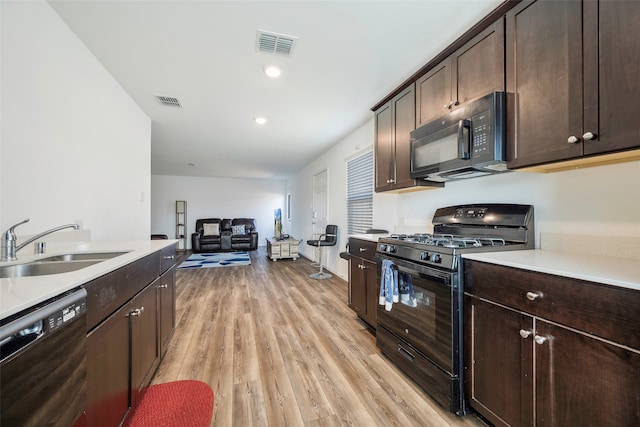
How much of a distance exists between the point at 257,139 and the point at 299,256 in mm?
3619

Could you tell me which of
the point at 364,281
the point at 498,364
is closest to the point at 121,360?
the point at 498,364

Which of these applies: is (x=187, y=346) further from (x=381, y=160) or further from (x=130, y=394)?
(x=381, y=160)

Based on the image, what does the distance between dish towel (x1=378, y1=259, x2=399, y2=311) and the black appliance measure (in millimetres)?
39

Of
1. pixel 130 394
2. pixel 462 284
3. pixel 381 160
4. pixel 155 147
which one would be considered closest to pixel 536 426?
pixel 462 284

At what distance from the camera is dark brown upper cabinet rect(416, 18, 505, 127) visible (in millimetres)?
1615

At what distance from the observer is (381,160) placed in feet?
9.47

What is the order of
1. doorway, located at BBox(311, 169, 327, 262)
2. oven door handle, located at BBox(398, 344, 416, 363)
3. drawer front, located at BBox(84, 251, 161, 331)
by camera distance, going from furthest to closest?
doorway, located at BBox(311, 169, 327, 262) → oven door handle, located at BBox(398, 344, 416, 363) → drawer front, located at BBox(84, 251, 161, 331)

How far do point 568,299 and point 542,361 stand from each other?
316 millimetres

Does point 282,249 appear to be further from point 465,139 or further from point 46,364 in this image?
point 46,364

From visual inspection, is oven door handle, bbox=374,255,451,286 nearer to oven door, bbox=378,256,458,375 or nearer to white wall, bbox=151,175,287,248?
oven door, bbox=378,256,458,375

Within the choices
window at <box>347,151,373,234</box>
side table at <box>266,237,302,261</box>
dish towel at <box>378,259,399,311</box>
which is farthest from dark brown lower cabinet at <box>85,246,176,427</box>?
side table at <box>266,237,302,261</box>

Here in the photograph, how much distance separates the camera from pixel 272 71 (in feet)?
7.85

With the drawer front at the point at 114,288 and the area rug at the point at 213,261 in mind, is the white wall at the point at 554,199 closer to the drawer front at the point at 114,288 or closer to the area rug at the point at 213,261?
the drawer front at the point at 114,288

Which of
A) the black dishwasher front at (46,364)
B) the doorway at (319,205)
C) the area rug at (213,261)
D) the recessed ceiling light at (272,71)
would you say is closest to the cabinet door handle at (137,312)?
the black dishwasher front at (46,364)
